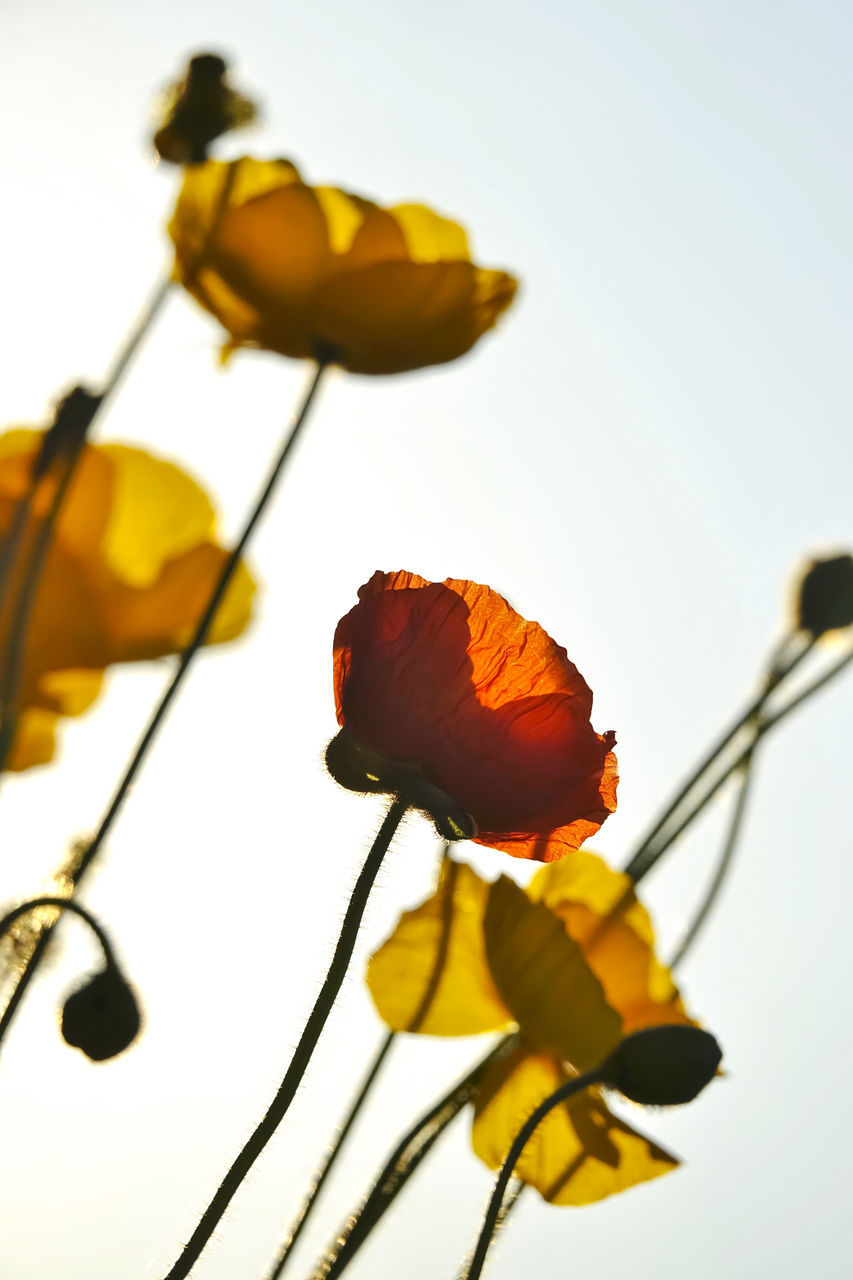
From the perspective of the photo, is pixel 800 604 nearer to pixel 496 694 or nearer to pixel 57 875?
pixel 496 694

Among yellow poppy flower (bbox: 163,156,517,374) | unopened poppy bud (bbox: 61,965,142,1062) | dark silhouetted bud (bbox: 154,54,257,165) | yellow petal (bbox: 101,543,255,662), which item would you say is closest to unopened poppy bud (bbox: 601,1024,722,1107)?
unopened poppy bud (bbox: 61,965,142,1062)

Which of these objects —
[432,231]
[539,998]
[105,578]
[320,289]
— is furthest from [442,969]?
[432,231]

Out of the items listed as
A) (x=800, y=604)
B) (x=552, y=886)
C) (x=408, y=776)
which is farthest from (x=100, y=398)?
(x=800, y=604)

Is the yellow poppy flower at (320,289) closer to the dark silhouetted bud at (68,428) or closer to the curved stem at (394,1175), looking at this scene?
the dark silhouetted bud at (68,428)

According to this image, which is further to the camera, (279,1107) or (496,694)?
(496,694)

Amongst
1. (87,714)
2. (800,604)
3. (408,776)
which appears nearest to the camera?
(408,776)

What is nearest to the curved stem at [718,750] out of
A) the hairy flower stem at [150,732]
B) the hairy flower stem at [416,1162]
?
the hairy flower stem at [416,1162]

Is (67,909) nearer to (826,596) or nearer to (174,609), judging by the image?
(174,609)

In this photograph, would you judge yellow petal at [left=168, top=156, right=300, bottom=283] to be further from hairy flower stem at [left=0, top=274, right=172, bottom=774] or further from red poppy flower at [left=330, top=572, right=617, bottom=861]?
red poppy flower at [left=330, top=572, right=617, bottom=861]
